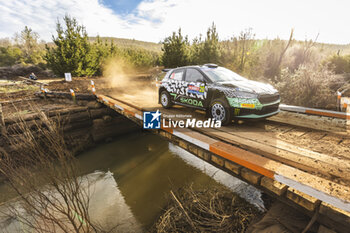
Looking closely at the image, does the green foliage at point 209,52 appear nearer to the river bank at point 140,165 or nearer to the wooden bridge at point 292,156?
the river bank at point 140,165

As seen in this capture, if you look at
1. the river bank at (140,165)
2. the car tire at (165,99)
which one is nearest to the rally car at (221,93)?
the car tire at (165,99)

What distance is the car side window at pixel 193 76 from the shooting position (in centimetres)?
504

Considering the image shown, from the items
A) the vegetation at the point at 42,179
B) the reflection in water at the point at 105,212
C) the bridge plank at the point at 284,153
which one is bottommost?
the reflection in water at the point at 105,212

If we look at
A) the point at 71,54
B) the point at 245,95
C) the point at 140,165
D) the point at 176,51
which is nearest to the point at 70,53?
the point at 71,54

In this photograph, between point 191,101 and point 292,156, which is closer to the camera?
point 292,156

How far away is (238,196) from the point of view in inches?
210

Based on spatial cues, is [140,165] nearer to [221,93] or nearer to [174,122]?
[174,122]

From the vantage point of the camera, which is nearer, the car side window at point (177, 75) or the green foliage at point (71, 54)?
the car side window at point (177, 75)

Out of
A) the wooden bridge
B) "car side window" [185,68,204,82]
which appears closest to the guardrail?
the wooden bridge

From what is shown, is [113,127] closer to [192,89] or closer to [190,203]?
[192,89]

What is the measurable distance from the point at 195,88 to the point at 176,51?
1224cm

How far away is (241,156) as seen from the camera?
2900 millimetres

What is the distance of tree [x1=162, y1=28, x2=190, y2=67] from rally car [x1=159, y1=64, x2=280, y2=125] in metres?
10.9

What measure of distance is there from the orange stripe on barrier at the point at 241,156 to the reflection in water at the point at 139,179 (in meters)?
1.47
